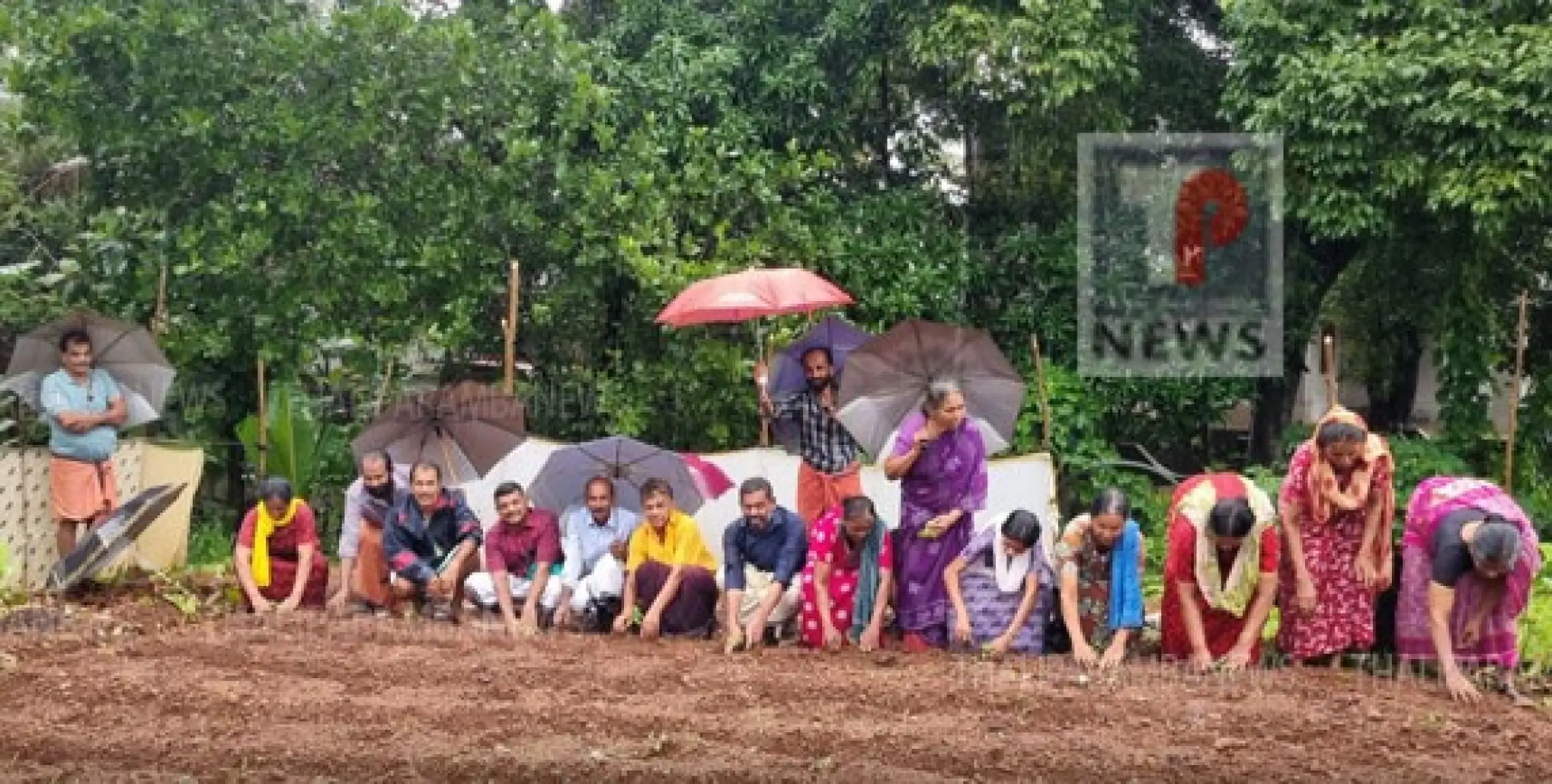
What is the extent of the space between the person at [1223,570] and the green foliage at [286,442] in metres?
5.23

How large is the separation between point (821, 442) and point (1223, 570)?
2046 mm

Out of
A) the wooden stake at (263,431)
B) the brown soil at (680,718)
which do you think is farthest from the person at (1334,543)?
the wooden stake at (263,431)

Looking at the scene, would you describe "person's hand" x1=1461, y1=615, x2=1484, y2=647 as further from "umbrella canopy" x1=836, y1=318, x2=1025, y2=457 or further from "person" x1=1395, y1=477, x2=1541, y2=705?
"umbrella canopy" x1=836, y1=318, x2=1025, y2=457

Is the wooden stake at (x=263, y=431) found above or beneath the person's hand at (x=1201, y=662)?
above

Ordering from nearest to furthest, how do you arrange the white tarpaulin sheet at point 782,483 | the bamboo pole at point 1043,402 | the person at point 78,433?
the person at point 78,433 < the white tarpaulin sheet at point 782,483 < the bamboo pole at point 1043,402

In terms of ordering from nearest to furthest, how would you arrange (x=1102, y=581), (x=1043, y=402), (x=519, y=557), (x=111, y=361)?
1. (x=1102, y=581)
2. (x=519, y=557)
3. (x=111, y=361)
4. (x=1043, y=402)

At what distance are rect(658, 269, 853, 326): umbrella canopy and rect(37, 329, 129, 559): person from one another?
298 cm

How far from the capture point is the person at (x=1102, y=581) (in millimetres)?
5902

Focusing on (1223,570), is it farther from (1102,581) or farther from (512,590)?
(512,590)

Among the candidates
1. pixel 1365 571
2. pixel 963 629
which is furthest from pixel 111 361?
pixel 1365 571

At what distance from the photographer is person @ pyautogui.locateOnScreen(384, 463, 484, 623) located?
688 centimetres

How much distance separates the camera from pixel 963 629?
242 inches

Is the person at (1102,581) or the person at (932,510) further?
the person at (932,510)

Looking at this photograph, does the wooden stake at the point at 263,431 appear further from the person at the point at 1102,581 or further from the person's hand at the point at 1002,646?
the person at the point at 1102,581
